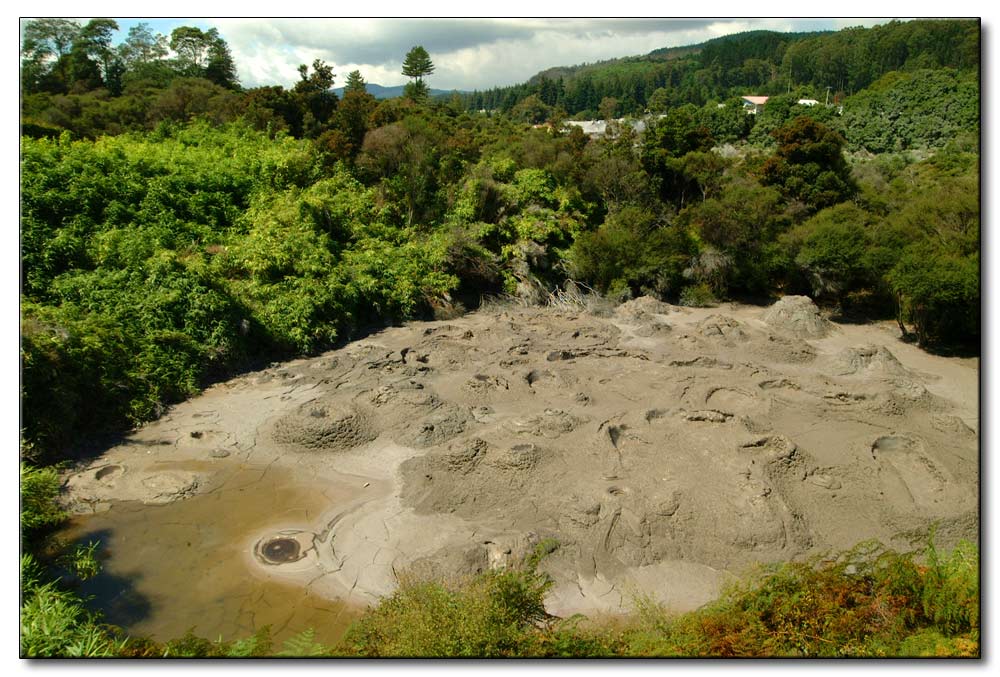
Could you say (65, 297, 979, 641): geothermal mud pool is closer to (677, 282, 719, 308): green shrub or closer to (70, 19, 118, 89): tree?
(677, 282, 719, 308): green shrub

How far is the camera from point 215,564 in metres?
10.0

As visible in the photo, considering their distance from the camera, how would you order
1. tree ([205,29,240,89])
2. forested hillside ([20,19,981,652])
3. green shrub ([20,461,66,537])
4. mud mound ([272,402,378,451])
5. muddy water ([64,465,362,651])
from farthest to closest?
tree ([205,29,240,89]) → forested hillside ([20,19,981,652]) → mud mound ([272,402,378,451]) → green shrub ([20,461,66,537]) → muddy water ([64,465,362,651])

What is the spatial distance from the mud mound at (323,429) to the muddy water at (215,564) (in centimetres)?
96

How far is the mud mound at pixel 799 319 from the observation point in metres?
20.0

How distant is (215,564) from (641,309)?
1571 cm

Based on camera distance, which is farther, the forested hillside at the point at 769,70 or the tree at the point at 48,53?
the forested hillside at the point at 769,70

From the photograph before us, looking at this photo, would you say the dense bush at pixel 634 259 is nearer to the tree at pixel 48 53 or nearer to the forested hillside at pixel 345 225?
the forested hillside at pixel 345 225

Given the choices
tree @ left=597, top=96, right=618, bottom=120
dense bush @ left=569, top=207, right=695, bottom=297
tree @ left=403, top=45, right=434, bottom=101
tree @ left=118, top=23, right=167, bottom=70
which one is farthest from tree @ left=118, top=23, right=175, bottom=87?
tree @ left=597, top=96, right=618, bottom=120

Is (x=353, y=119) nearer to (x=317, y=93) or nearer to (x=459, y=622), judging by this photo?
(x=317, y=93)

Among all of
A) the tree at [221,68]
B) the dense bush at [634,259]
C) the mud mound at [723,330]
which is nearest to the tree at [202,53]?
the tree at [221,68]

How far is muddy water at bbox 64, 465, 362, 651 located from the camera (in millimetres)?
8922

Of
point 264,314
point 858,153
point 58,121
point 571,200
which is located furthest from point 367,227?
point 858,153

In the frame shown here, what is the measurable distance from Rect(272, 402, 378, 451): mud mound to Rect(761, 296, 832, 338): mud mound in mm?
13765

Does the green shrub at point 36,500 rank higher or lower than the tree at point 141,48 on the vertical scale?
lower
